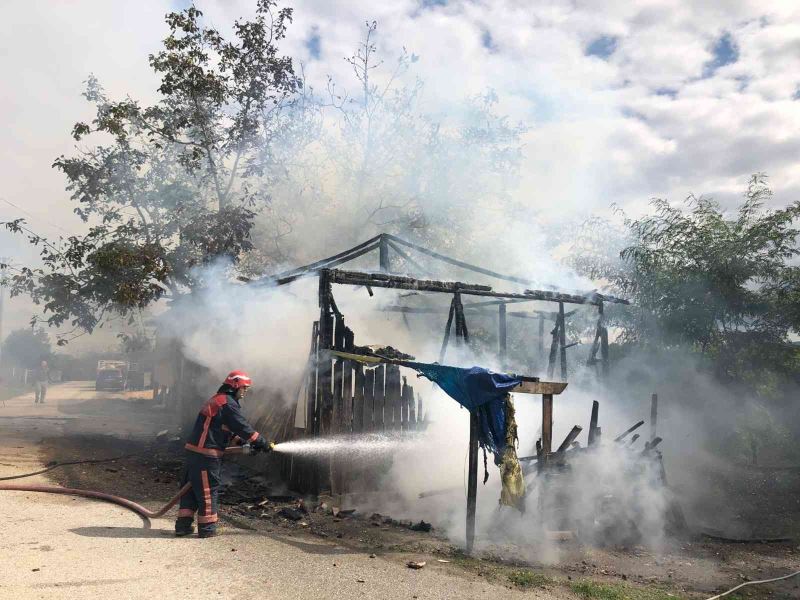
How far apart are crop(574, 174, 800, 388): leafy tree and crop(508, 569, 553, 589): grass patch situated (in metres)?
11.0

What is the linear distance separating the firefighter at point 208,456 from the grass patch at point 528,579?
2.96m

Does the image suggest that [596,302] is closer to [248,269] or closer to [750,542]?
[750,542]

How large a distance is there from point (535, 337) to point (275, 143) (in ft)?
35.7

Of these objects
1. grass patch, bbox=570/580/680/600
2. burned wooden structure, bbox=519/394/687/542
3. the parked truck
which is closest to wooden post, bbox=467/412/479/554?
burned wooden structure, bbox=519/394/687/542

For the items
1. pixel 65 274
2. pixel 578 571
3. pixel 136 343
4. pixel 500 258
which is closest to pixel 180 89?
pixel 65 274

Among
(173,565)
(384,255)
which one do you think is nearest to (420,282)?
(384,255)

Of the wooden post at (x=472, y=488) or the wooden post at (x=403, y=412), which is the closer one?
the wooden post at (x=472, y=488)

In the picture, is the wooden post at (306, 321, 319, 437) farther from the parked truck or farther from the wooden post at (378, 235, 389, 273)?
the parked truck

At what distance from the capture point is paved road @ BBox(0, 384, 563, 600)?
4.88 m

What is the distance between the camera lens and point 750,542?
8.17 metres

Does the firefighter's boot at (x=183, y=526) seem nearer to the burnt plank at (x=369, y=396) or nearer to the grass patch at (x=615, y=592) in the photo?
the burnt plank at (x=369, y=396)

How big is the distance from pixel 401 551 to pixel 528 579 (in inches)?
57.1

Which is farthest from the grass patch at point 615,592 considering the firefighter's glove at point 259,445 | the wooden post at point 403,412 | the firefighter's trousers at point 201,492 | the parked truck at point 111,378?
the parked truck at point 111,378

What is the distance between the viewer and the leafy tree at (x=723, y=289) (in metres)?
13.9
